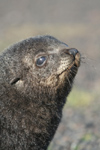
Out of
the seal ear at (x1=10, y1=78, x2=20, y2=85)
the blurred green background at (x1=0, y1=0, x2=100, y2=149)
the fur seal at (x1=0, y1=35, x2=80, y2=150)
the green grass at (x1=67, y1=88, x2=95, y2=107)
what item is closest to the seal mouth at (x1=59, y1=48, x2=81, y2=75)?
the fur seal at (x1=0, y1=35, x2=80, y2=150)

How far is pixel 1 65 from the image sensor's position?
19.8 ft

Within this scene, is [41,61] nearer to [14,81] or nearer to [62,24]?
[14,81]

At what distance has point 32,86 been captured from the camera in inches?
232

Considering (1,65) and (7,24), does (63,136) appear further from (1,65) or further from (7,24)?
(7,24)

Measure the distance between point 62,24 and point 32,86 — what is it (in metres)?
20.4

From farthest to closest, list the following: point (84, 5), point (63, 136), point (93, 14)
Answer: point (84, 5)
point (93, 14)
point (63, 136)

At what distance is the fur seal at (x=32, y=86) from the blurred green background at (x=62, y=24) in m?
6.56

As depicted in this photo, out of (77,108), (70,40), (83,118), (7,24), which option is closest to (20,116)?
(83,118)

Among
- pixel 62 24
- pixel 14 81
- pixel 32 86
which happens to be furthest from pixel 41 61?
pixel 62 24

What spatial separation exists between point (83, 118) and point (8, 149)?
194 inches

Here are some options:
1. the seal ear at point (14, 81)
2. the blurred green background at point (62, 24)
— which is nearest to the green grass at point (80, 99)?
the blurred green background at point (62, 24)

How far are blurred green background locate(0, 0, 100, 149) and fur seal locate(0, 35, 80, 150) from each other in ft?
21.5

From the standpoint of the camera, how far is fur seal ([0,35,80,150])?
5.81 m

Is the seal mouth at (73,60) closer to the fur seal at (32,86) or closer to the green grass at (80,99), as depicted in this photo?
the fur seal at (32,86)
